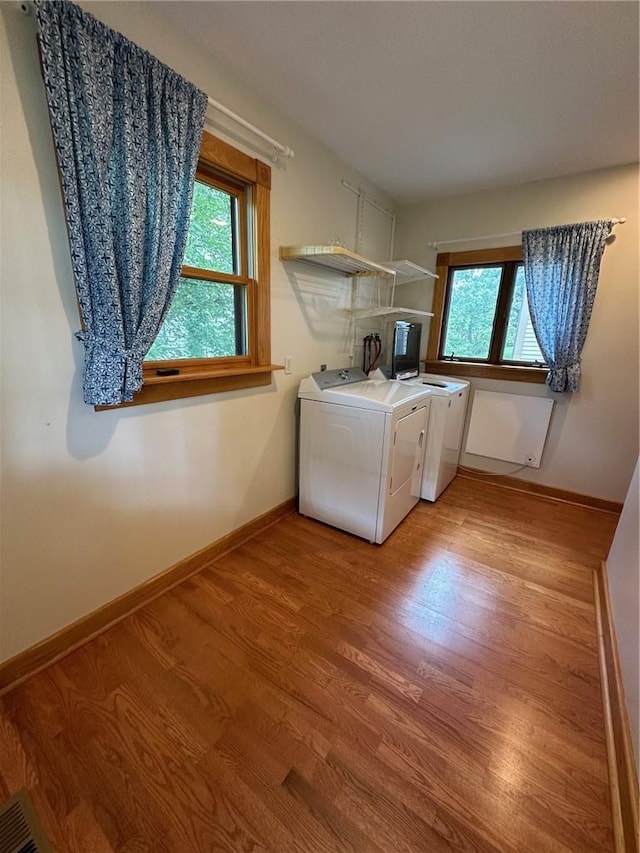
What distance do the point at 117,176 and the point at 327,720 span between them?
2.06 meters

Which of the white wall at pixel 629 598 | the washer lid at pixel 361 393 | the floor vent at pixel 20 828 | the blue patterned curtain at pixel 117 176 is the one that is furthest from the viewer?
the washer lid at pixel 361 393

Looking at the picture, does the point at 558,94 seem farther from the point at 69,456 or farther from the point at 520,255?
the point at 69,456

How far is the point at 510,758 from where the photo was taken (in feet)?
3.62

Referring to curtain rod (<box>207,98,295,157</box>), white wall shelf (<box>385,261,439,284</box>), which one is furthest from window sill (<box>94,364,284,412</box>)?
white wall shelf (<box>385,261,439,284</box>)

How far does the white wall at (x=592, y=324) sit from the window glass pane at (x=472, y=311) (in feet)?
0.74

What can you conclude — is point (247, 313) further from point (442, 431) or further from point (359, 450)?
point (442, 431)

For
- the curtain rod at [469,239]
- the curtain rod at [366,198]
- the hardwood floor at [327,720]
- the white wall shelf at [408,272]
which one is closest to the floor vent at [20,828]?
the hardwood floor at [327,720]

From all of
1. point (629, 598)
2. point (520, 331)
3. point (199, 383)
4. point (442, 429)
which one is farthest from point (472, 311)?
point (199, 383)

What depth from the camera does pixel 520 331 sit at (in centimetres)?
281

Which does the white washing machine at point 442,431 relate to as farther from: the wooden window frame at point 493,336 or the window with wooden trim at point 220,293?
the window with wooden trim at point 220,293

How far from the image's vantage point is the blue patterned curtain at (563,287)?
238cm

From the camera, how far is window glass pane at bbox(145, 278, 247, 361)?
1.60m

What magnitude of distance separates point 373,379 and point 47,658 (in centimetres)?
250

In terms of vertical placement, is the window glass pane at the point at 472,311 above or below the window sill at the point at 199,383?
above
